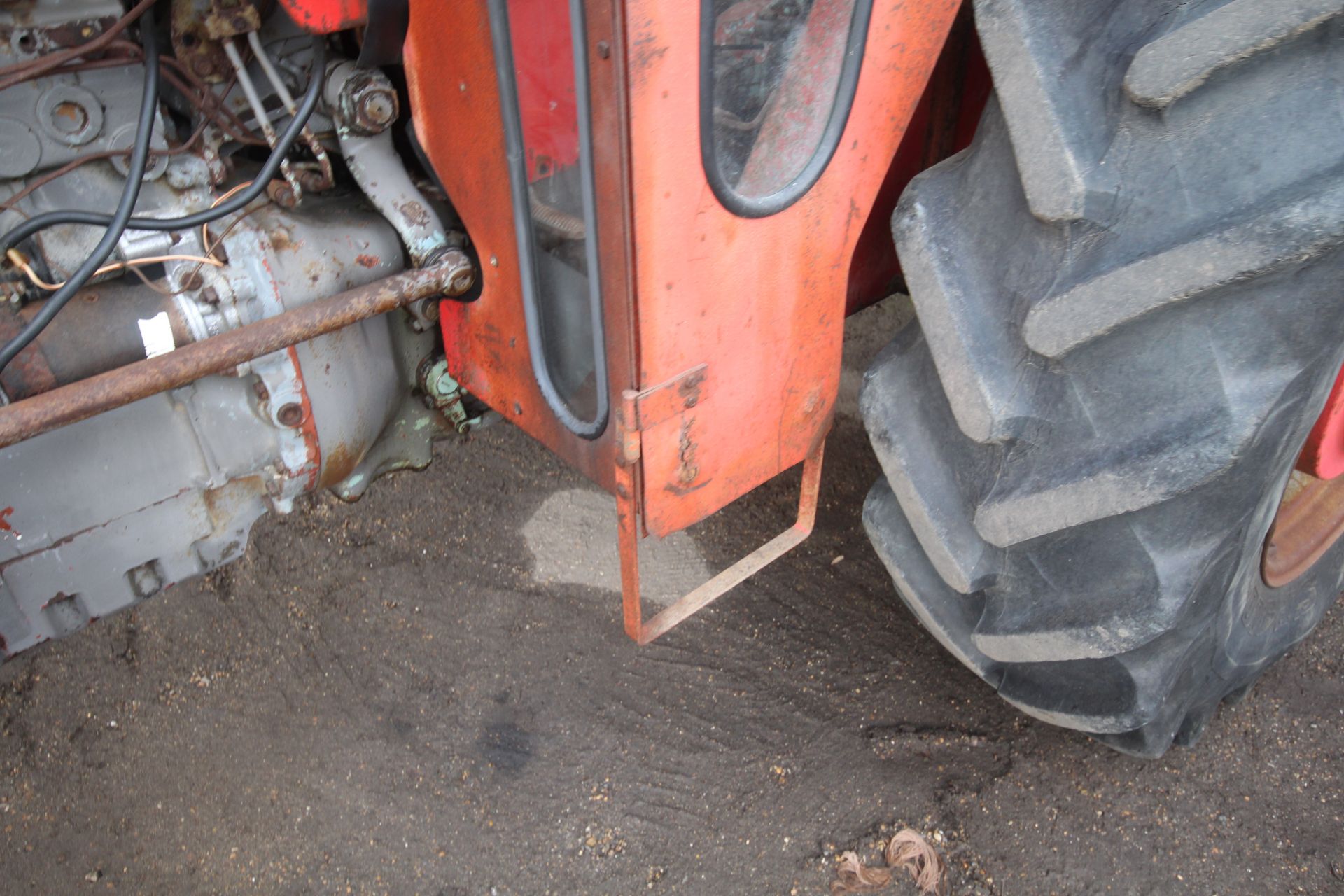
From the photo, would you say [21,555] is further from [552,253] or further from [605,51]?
[605,51]

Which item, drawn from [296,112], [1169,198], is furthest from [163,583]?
[1169,198]

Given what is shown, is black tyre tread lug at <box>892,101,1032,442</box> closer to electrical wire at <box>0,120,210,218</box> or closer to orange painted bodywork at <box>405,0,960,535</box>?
orange painted bodywork at <box>405,0,960,535</box>

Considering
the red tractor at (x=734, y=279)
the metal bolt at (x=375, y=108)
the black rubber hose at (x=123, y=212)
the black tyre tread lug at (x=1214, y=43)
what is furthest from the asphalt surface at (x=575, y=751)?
the black tyre tread lug at (x=1214, y=43)

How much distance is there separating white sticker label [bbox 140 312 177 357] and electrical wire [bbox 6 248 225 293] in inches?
2.3

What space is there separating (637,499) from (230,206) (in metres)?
0.54

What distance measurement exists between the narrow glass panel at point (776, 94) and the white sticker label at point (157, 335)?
2.02 ft

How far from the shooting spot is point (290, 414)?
47.3 inches

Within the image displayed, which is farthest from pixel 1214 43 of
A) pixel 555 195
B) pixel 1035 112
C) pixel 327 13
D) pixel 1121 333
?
pixel 327 13

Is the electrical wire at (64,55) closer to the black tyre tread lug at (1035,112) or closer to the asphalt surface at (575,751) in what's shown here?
the black tyre tread lug at (1035,112)

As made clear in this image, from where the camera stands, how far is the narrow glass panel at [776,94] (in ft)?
3.02

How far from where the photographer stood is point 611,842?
1.38 meters

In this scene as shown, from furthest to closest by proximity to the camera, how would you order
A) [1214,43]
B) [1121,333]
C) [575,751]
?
[575,751] → [1121,333] → [1214,43]

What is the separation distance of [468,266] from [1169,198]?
73 cm

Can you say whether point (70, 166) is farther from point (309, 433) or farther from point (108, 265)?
point (309, 433)
